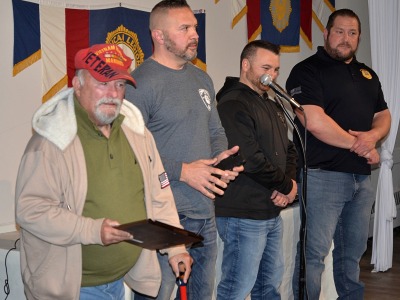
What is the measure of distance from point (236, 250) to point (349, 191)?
90cm

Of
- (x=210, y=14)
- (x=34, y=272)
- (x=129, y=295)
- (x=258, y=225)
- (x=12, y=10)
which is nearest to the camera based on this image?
(x=34, y=272)

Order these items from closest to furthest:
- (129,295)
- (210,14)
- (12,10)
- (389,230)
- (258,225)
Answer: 1. (129,295)
2. (258,225)
3. (12,10)
4. (210,14)
5. (389,230)

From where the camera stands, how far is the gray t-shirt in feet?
10.5

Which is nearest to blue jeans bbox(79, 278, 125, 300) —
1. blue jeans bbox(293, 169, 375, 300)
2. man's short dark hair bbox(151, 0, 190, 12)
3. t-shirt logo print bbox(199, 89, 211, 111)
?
t-shirt logo print bbox(199, 89, 211, 111)

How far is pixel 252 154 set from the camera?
12.5ft

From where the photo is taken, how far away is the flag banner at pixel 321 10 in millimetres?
6921

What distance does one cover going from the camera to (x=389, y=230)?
239 inches

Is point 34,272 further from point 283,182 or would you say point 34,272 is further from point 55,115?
point 283,182

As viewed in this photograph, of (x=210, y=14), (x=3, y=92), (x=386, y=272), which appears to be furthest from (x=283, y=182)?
(x=386, y=272)

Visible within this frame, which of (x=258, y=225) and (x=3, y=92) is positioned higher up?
(x=3, y=92)

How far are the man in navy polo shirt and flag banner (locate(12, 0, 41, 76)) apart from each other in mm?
1657

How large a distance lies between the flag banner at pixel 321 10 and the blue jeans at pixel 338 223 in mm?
2980

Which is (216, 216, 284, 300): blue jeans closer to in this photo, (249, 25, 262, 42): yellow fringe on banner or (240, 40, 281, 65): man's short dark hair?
(240, 40, 281, 65): man's short dark hair

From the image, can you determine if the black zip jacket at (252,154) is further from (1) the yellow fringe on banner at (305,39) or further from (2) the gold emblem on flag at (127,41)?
(1) the yellow fringe on banner at (305,39)
